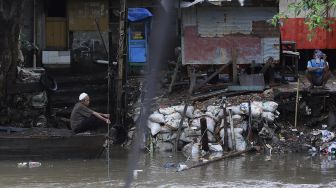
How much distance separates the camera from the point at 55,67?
19.1 meters

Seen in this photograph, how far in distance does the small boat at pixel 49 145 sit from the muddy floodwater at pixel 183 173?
22 cm

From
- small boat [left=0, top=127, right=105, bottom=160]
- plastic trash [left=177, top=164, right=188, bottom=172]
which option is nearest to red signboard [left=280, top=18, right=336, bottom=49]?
plastic trash [left=177, top=164, right=188, bottom=172]

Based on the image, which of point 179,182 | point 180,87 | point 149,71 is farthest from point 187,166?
point 149,71

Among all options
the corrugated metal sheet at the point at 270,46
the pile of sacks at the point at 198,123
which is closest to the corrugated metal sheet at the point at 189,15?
the corrugated metal sheet at the point at 270,46

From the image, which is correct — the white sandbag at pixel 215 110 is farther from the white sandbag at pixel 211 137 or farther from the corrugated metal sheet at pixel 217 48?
the corrugated metal sheet at pixel 217 48

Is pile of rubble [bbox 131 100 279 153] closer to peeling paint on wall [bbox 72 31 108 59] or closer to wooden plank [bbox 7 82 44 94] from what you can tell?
wooden plank [bbox 7 82 44 94]

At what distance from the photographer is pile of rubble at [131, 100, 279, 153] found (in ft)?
42.4

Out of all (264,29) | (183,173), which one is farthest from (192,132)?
(264,29)

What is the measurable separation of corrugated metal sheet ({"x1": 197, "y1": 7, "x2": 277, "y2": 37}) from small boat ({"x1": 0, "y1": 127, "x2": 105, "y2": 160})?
21.3 ft

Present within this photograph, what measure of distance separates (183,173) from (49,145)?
3187 millimetres

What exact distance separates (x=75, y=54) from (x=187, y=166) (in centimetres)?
1018

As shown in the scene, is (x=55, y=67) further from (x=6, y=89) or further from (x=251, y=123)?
(x=251, y=123)

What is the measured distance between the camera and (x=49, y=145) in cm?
1146

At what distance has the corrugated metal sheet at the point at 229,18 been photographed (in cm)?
1658
